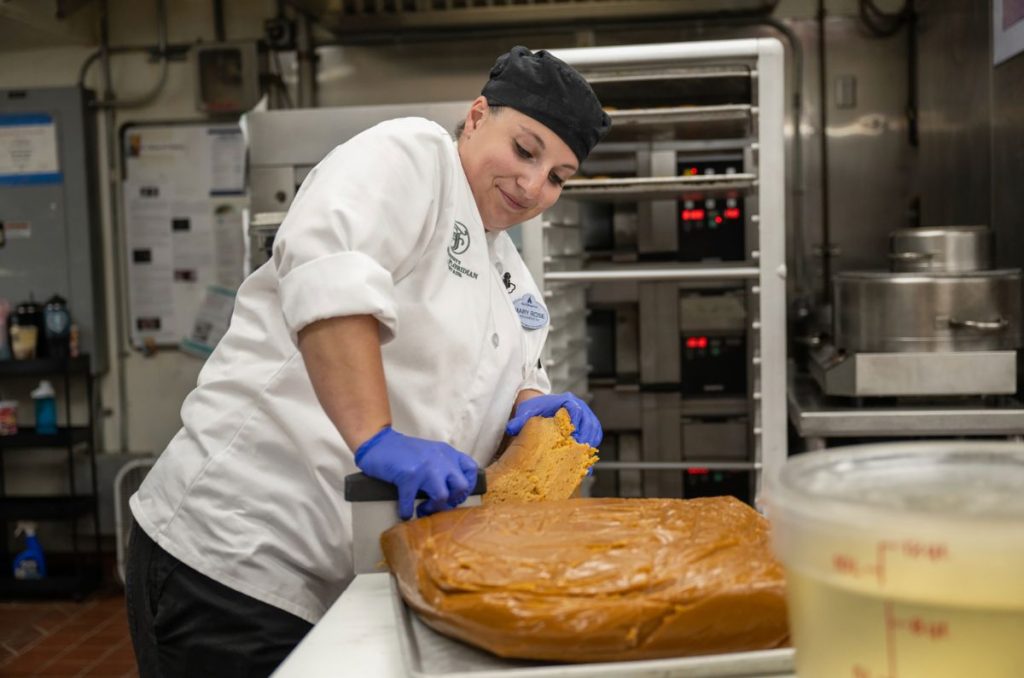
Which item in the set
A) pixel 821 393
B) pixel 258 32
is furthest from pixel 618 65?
pixel 258 32

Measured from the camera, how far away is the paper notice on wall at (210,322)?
4801mm

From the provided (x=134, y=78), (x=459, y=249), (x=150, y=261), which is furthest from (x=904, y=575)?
(x=134, y=78)

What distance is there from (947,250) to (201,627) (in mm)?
2244

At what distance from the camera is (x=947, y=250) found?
2834 millimetres

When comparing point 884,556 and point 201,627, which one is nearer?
point 884,556

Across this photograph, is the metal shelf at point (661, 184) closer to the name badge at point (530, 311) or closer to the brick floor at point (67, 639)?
the name badge at point (530, 311)

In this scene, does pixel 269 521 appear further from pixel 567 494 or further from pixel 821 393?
pixel 821 393

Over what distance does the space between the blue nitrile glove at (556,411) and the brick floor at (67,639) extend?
8.70 ft

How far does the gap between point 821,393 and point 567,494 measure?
201 cm

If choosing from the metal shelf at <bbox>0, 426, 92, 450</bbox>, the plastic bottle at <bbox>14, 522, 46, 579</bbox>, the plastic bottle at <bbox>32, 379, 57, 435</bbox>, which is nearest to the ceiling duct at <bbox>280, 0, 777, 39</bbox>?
the plastic bottle at <bbox>32, 379, 57, 435</bbox>

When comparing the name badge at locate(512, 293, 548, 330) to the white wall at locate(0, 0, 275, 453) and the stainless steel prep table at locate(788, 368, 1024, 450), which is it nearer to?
the stainless steel prep table at locate(788, 368, 1024, 450)

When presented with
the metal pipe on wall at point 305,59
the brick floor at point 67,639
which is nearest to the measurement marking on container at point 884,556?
the brick floor at point 67,639

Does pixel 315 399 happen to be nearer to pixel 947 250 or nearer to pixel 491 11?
pixel 947 250

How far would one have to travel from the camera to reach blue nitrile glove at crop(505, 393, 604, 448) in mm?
1617
